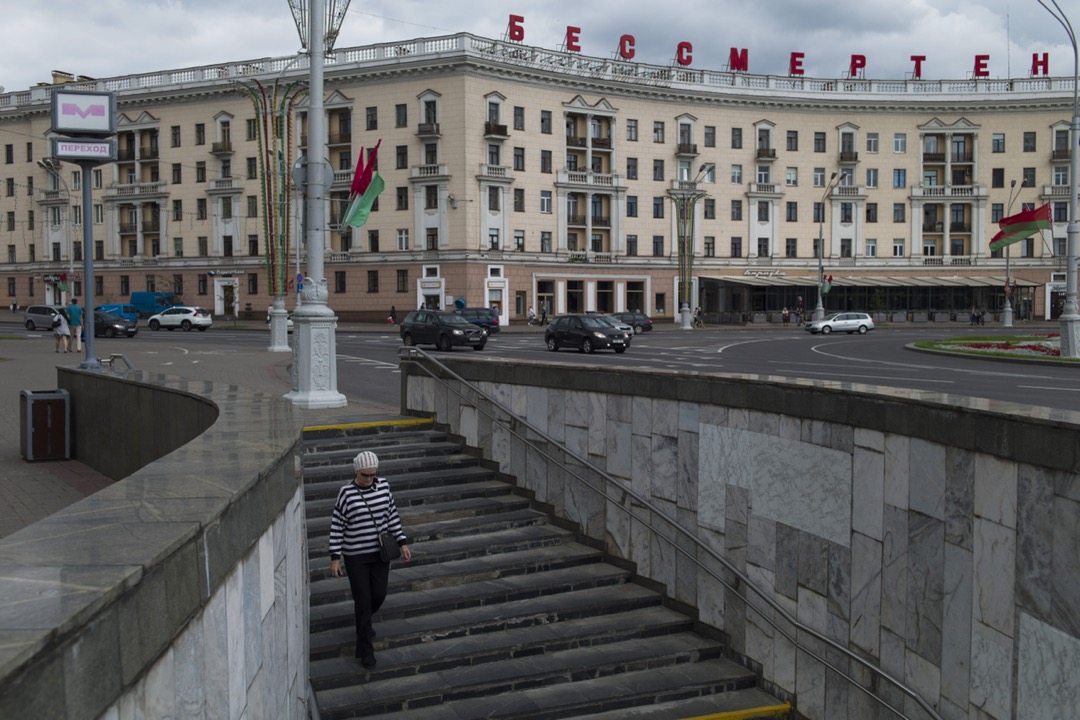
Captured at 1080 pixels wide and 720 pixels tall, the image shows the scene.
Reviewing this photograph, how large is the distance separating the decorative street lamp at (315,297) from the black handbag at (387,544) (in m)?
7.71

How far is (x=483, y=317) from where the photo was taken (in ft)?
175

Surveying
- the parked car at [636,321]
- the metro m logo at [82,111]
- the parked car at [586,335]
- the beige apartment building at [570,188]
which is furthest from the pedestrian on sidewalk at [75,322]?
the beige apartment building at [570,188]

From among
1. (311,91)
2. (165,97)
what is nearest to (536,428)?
(311,91)

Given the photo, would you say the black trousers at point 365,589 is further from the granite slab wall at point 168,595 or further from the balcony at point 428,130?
the balcony at point 428,130

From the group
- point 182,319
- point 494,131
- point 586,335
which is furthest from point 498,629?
point 494,131

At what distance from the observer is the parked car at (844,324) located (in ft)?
192

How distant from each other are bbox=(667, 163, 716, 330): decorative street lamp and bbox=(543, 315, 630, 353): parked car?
28.6 meters

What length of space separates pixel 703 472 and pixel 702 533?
24.2 inches

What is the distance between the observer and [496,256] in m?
67.9

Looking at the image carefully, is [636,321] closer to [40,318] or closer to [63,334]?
[63,334]

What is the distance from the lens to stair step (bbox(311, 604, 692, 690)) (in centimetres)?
871

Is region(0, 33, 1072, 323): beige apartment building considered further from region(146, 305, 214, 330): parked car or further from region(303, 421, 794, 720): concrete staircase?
region(303, 421, 794, 720): concrete staircase

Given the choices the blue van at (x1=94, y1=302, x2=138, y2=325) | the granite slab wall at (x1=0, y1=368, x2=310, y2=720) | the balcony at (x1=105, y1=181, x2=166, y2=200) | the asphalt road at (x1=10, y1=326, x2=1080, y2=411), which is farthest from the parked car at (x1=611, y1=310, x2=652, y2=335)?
the granite slab wall at (x1=0, y1=368, x2=310, y2=720)

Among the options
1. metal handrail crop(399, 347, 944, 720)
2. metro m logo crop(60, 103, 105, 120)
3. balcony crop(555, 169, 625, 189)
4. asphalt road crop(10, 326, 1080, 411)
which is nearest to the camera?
metal handrail crop(399, 347, 944, 720)
